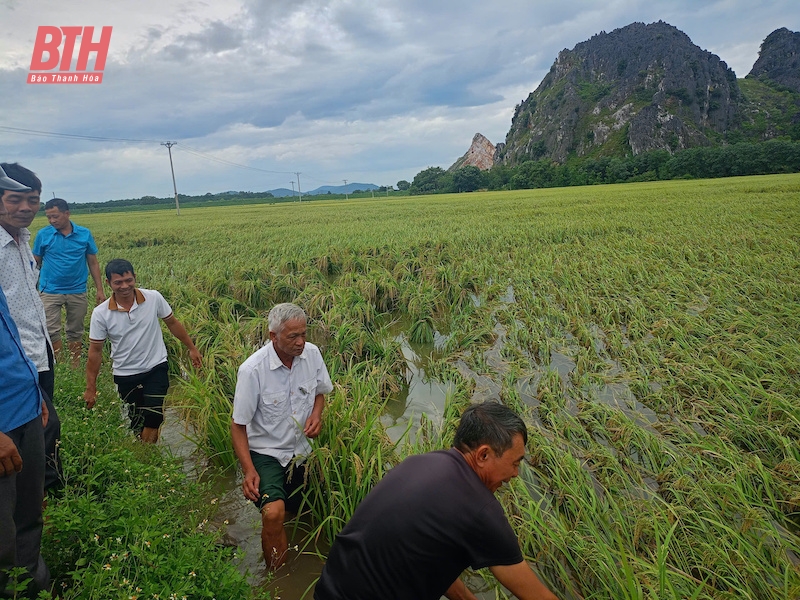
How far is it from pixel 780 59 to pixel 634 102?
6231 cm

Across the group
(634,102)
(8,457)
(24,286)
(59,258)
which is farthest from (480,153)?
(8,457)

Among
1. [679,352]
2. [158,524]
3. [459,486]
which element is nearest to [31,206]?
[158,524]

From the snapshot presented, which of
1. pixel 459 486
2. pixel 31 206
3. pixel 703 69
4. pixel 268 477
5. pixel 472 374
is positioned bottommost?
pixel 472 374

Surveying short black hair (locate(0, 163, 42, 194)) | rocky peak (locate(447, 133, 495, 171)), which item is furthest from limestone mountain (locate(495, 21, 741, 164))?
short black hair (locate(0, 163, 42, 194))

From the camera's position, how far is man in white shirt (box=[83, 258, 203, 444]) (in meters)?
3.27

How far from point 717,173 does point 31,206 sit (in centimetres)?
5763

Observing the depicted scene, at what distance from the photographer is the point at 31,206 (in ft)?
8.18

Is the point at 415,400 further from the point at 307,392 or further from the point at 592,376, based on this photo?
the point at 307,392

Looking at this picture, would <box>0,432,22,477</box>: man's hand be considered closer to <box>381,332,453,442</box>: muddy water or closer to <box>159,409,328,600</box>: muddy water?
<box>159,409,328,600</box>: muddy water

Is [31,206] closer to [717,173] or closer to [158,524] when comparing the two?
[158,524]

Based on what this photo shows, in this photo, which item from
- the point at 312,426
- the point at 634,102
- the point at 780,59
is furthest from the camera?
the point at 780,59

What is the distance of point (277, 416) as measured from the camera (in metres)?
2.56

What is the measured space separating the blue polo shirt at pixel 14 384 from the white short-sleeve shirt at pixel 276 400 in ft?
2.79

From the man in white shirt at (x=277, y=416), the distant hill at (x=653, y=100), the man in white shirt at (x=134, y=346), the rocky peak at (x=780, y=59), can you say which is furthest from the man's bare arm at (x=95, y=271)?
the rocky peak at (x=780, y=59)
